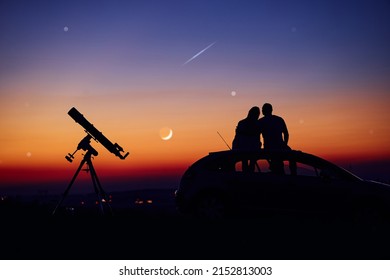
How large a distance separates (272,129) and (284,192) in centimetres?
223

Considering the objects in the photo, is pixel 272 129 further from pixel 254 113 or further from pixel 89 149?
pixel 89 149

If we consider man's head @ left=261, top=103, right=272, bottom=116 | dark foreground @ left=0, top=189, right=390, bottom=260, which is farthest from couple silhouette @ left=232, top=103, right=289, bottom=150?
dark foreground @ left=0, top=189, right=390, bottom=260

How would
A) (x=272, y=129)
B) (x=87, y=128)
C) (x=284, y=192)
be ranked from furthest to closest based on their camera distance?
(x=87, y=128)
(x=272, y=129)
(x=284, y=192)

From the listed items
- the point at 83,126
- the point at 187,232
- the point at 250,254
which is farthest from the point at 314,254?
the point at 83,126

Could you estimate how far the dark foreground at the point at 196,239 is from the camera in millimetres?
8141

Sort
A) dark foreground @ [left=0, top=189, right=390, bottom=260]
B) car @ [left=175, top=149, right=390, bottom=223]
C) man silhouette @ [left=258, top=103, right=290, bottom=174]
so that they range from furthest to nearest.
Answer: man silhouette @ [left=258, top=103, right=290, bottom=174] < car @ [left=175, top=149, right=390, bottom=223] < dark foreground @ [left=0, top=189, right=390, bottom=260]

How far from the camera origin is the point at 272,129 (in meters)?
12.8

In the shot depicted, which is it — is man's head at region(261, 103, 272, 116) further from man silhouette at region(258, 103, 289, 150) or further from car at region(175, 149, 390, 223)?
car at region(175, 149, 390, 223)

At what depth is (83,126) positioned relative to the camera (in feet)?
48.5

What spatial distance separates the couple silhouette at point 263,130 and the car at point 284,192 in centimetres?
148

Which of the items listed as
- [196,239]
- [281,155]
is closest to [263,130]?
[281,155]

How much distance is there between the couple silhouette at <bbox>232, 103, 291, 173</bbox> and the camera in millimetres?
12828

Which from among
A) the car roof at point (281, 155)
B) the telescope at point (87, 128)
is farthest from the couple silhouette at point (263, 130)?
the telescope at point (87, 128)

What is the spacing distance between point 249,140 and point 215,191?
232 cm
